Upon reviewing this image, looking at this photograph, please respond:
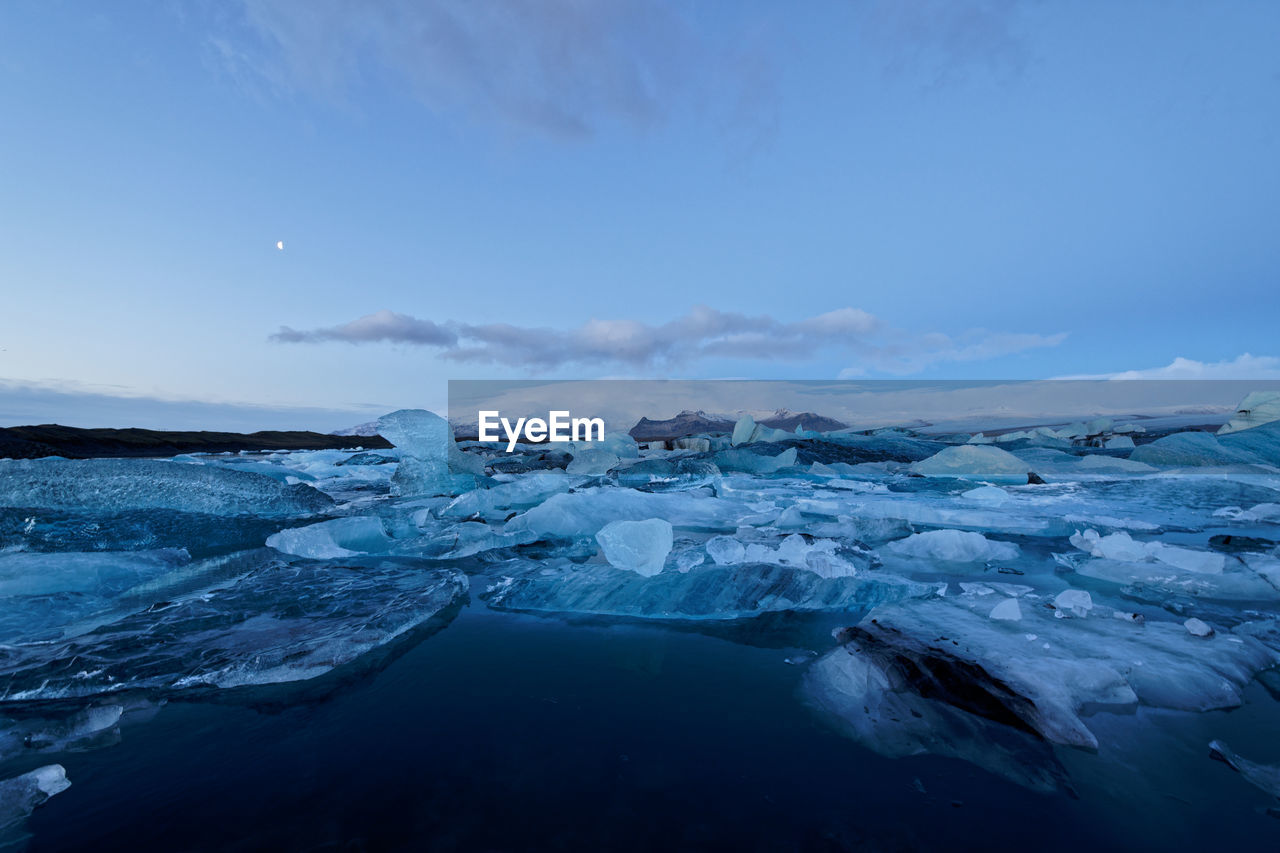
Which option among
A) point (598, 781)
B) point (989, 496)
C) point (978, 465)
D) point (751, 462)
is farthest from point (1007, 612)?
point (751, 462)

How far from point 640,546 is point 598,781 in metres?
1.56

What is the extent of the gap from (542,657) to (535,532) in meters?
2.31

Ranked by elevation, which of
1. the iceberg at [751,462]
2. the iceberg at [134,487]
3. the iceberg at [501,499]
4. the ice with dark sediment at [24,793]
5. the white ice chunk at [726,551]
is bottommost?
the iceberg at [751,462]

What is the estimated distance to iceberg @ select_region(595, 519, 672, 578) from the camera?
257 cm

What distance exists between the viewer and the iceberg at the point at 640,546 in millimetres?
2568

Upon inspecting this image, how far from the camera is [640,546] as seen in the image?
2.62m

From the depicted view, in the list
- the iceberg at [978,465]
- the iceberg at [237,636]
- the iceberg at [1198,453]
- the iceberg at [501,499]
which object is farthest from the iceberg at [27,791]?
the iceberg at [1198,453]

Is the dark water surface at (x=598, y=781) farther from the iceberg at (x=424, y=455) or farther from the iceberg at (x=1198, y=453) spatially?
the iceberg at (x=1198, y=453)

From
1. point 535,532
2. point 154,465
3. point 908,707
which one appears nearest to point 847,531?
point 535,532

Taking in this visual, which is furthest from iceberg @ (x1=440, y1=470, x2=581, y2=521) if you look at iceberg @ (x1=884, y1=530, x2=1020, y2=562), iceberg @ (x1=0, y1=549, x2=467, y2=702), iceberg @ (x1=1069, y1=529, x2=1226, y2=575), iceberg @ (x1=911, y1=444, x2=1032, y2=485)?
iceberg @ (x1=911, y1=444, x2=1032, y2=485)

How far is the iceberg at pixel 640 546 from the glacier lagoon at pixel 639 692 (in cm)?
2

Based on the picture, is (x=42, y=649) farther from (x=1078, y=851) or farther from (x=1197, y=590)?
(x=1197, y=590)

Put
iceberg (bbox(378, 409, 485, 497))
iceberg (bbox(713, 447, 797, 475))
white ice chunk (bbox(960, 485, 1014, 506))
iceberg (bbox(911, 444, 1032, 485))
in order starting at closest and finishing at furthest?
white ice chunk (bbox(960, 485, 1014, 506)) → iceberg (bbox(378, 409, 485, 497)) → iceberg (bbox(911, 444, 1032, 485)) → iceberg (bbox(713, 447, 797, 475))

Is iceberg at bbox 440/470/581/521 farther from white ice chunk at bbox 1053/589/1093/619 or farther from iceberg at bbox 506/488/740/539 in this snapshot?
white ice chunk at bbox 1053/589/1093/619
